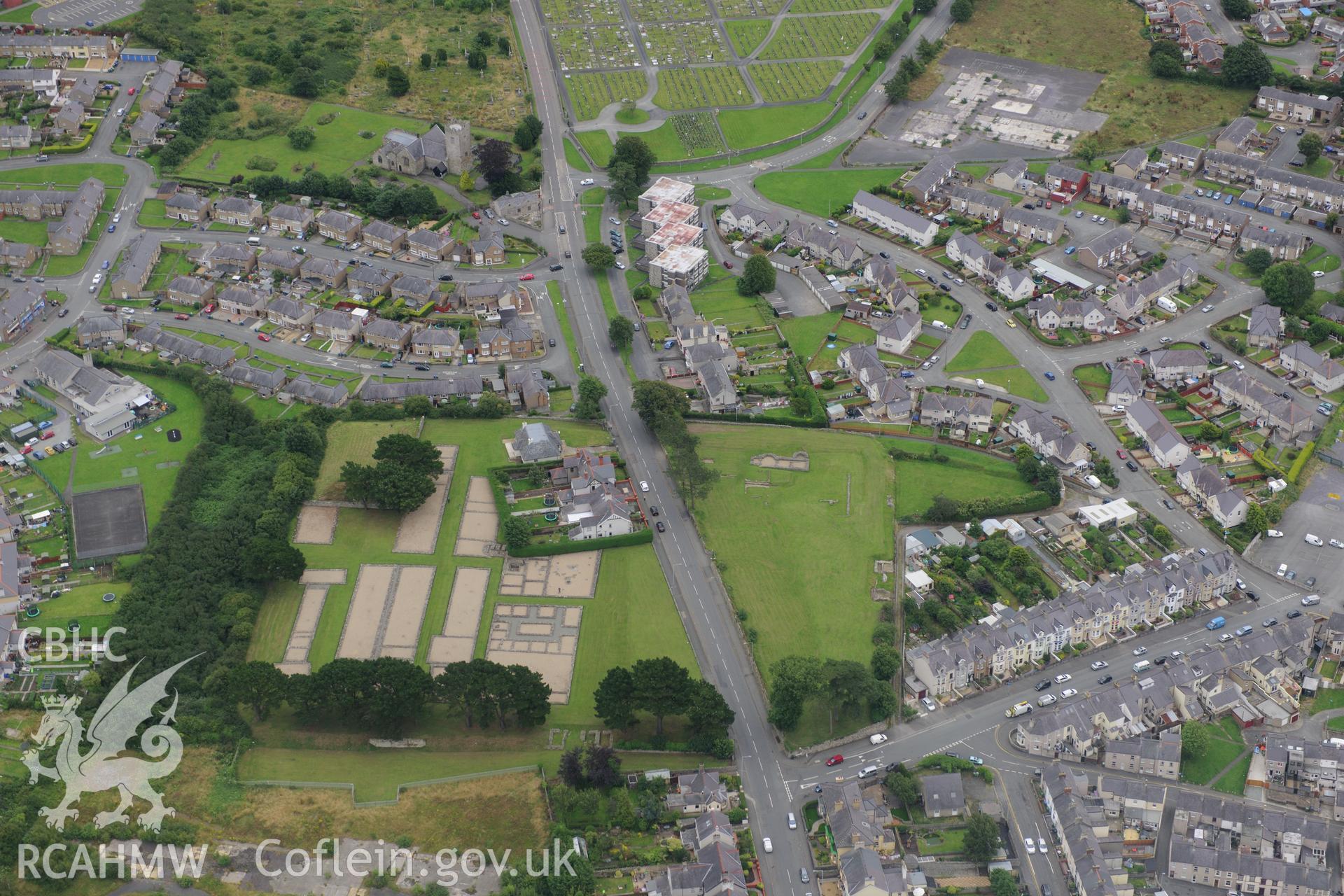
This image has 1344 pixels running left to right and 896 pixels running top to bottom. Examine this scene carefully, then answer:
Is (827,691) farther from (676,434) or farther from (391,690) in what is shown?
(391,690)

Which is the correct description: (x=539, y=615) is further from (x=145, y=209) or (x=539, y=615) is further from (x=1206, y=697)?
(x=145, y=209)

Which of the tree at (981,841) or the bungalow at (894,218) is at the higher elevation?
the tree at (981,841)

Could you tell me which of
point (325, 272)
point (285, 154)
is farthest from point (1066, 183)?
point (285, 154)

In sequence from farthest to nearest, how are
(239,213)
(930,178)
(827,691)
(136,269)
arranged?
(930,178)
(239,213)
(136,269)
(827,691)

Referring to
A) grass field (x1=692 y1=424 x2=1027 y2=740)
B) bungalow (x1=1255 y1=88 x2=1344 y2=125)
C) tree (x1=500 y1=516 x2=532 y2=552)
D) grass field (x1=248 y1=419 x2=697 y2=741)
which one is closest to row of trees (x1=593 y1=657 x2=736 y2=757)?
grass field (x1=248 y1=419 x2=697 y2=741)

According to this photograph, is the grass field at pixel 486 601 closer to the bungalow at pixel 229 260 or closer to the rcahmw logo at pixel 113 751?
the rcahmw logo at pixel 113 751

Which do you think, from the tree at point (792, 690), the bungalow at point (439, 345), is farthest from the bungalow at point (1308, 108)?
the tree at point (792, 690)

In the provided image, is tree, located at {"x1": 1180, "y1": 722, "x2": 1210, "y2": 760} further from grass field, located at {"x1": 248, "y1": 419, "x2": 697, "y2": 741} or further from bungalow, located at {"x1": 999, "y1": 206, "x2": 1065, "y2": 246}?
bungalow, located at {"x1": 999, "y1": 206, "x2": 1065, "y2": 246}
